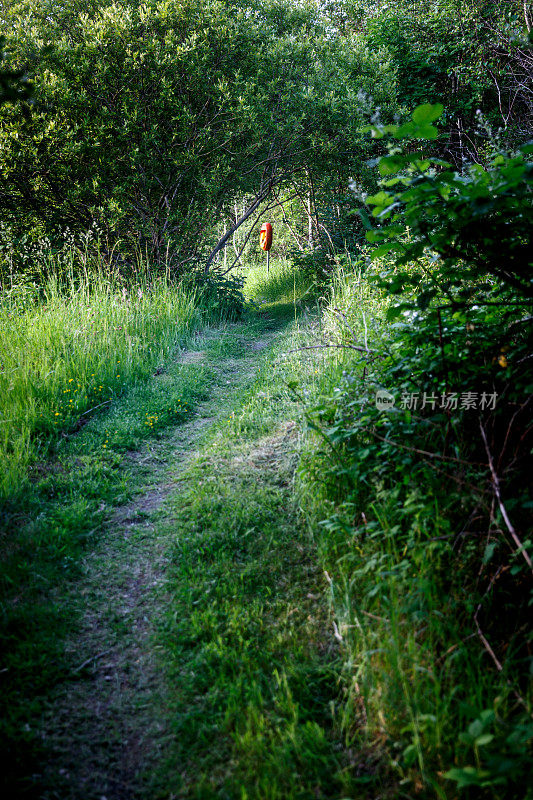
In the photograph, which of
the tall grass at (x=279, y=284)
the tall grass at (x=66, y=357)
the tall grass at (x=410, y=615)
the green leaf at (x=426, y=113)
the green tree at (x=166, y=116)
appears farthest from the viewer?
the tall grass at (x=279, y=284)

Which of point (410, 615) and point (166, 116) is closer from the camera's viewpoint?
point (410, 615)

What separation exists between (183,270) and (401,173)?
672 cm

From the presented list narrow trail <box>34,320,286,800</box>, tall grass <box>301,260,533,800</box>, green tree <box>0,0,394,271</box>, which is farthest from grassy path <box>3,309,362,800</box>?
green tree <box>0,0,394,271</box>

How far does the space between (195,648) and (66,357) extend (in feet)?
11.3

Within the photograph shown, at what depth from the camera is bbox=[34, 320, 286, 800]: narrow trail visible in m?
1.73

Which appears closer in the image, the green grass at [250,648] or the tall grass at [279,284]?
the green grass at [250,648]

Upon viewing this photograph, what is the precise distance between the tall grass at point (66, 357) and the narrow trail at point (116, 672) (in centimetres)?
84

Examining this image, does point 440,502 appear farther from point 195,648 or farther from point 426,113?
point 426,113

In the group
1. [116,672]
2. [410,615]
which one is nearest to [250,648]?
[116,672]

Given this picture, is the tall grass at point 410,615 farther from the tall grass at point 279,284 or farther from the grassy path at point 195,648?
the tall grass at point 279,284

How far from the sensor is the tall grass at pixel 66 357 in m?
3.67

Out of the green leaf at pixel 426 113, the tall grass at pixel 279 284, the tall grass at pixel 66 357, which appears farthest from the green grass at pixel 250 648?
the tall grass at pixel 279 284

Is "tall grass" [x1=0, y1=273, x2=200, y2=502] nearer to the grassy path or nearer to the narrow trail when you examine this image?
the grassy path

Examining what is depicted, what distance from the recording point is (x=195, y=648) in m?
2.21
